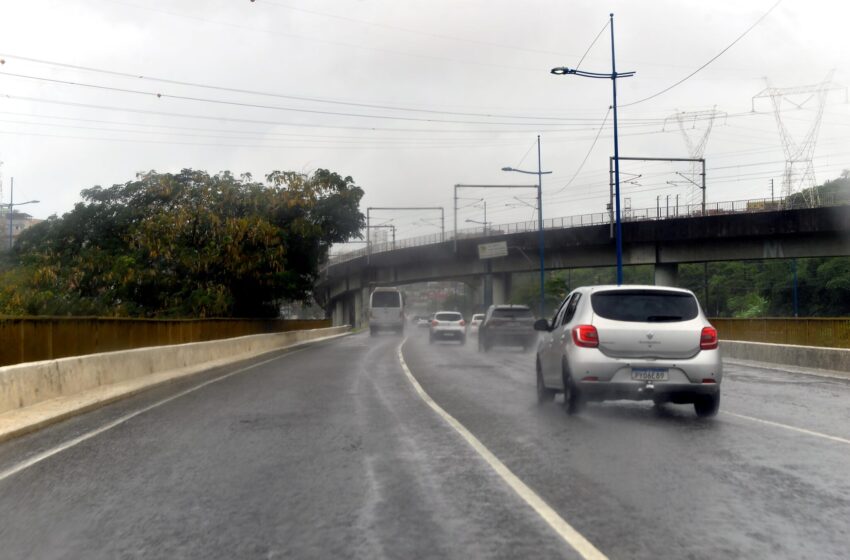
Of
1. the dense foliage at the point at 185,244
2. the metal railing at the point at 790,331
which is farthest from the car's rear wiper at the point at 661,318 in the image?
the dense foliage at the point at 185,244

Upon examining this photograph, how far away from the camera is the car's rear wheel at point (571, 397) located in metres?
11.5

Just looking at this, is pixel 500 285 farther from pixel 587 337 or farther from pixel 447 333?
pixel 587 337

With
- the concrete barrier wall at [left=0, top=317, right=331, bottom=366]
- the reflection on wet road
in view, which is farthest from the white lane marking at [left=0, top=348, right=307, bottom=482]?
the reflection on wet road

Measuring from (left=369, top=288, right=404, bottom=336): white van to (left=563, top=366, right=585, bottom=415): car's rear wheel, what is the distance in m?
51.0

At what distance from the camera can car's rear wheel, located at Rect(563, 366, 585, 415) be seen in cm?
1153

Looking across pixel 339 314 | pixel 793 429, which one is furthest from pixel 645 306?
pixel 339 314

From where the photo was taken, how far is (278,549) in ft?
17.6

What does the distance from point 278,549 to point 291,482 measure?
214 cm

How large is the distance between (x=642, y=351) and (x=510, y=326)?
22.8 m

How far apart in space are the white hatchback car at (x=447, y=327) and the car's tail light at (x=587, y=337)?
110ft

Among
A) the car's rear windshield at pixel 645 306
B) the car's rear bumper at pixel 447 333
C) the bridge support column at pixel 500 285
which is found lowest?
the car's rear bumper at pixel 447 333

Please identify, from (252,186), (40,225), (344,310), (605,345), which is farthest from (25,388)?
(344,310)

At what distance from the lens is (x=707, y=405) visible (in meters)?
11.7

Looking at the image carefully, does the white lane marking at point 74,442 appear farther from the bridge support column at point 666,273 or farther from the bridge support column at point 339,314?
the bridge support column at point 339,314
